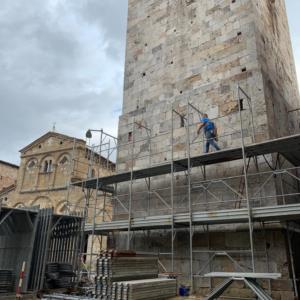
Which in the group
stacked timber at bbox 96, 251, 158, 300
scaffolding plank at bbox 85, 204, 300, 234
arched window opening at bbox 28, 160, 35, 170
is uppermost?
arched window opening at bbox 28, 160, 35, 170

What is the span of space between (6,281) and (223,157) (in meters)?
8.13

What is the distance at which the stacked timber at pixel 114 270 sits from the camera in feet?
27.5

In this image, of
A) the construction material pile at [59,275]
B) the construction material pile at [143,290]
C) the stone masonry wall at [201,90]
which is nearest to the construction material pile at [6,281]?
the construction material pile at [59,275]

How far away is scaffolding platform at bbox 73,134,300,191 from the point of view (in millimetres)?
9378

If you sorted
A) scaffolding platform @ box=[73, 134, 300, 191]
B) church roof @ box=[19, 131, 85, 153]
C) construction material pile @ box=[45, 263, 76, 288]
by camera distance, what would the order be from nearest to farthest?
scaffolding platform @ box=[73, 134, 300, 191] < construction material pile @ box=[45, 263, 76, 288] < church roof @ box=[19, 131, 85, 153]

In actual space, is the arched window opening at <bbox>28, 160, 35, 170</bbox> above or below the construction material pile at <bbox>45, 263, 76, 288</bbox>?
above

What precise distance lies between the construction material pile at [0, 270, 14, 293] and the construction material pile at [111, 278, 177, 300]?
414cm

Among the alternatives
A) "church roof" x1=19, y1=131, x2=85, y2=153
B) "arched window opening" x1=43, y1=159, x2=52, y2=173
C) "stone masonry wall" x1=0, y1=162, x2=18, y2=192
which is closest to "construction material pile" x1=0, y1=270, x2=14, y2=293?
"arched window opening" x1=43, y1=159, x2=52, y2=173

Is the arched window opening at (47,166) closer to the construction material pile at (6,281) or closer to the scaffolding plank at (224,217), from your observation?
the scaffolding plank at (224,217)

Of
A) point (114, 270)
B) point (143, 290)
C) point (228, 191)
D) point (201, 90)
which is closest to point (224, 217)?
point (228, 191)

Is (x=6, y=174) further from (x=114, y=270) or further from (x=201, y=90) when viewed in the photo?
(x=114, y=270)

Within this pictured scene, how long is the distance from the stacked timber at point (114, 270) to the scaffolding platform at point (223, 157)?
12.0 ft

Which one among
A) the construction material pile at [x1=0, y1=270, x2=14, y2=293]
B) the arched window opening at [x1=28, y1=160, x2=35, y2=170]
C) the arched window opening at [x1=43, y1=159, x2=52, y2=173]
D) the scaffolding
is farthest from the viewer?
the arched window opening at [x1=28, y1=160, x2=35, y2=170]

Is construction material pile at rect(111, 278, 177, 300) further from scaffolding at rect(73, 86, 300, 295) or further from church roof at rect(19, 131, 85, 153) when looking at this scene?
church roof at rect(19, 131, 85, 153)
